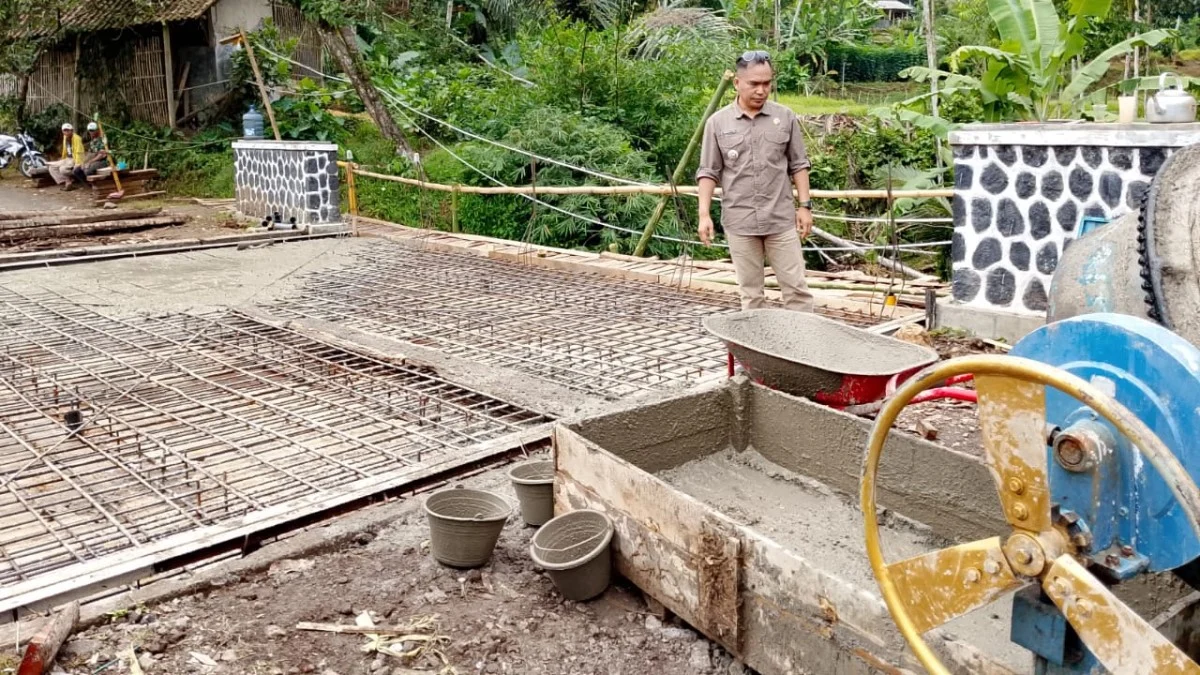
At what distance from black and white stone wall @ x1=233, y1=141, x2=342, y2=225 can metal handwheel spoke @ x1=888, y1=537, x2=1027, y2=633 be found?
980 centimetres

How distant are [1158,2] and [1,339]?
23.3 m

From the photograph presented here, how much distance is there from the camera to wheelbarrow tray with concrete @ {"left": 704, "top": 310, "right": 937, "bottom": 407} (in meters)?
3.73

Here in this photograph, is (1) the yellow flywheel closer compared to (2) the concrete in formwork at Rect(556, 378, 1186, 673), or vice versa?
(1) the yellow flywheel

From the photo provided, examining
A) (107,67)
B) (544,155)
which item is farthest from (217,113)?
(544,155)

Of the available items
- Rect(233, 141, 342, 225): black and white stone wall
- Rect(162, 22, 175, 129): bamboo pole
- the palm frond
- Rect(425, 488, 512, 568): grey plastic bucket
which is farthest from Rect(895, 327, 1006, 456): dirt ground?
Rect(162, 22, 175, 129): bamboo pole

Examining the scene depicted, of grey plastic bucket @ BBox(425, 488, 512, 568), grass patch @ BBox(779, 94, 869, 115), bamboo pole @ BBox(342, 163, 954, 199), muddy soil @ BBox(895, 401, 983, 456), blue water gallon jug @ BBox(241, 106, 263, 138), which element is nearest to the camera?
grey plastic bucket @ BBox(425, 488, 512, 568)

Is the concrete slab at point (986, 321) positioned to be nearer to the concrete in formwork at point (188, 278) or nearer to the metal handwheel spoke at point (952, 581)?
the metal handwheel spoke at point (952, 581)

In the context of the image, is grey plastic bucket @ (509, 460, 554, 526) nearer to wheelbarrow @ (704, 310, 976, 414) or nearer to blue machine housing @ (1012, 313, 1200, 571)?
wheelbarrow @ (704, 310, 976, 414)

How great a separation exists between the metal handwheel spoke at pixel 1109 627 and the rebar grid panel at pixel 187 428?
2732mm

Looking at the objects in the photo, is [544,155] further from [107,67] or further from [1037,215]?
[107,67]

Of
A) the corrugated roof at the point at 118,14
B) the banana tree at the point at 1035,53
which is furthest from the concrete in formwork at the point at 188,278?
the corrugated roof at the point at 118,14

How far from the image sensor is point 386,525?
3.54 m

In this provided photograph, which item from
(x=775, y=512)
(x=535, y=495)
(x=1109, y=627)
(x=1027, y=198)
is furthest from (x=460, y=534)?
(x=1027, y=198)

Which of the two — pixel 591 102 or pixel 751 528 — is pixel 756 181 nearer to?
pixel 751 528
